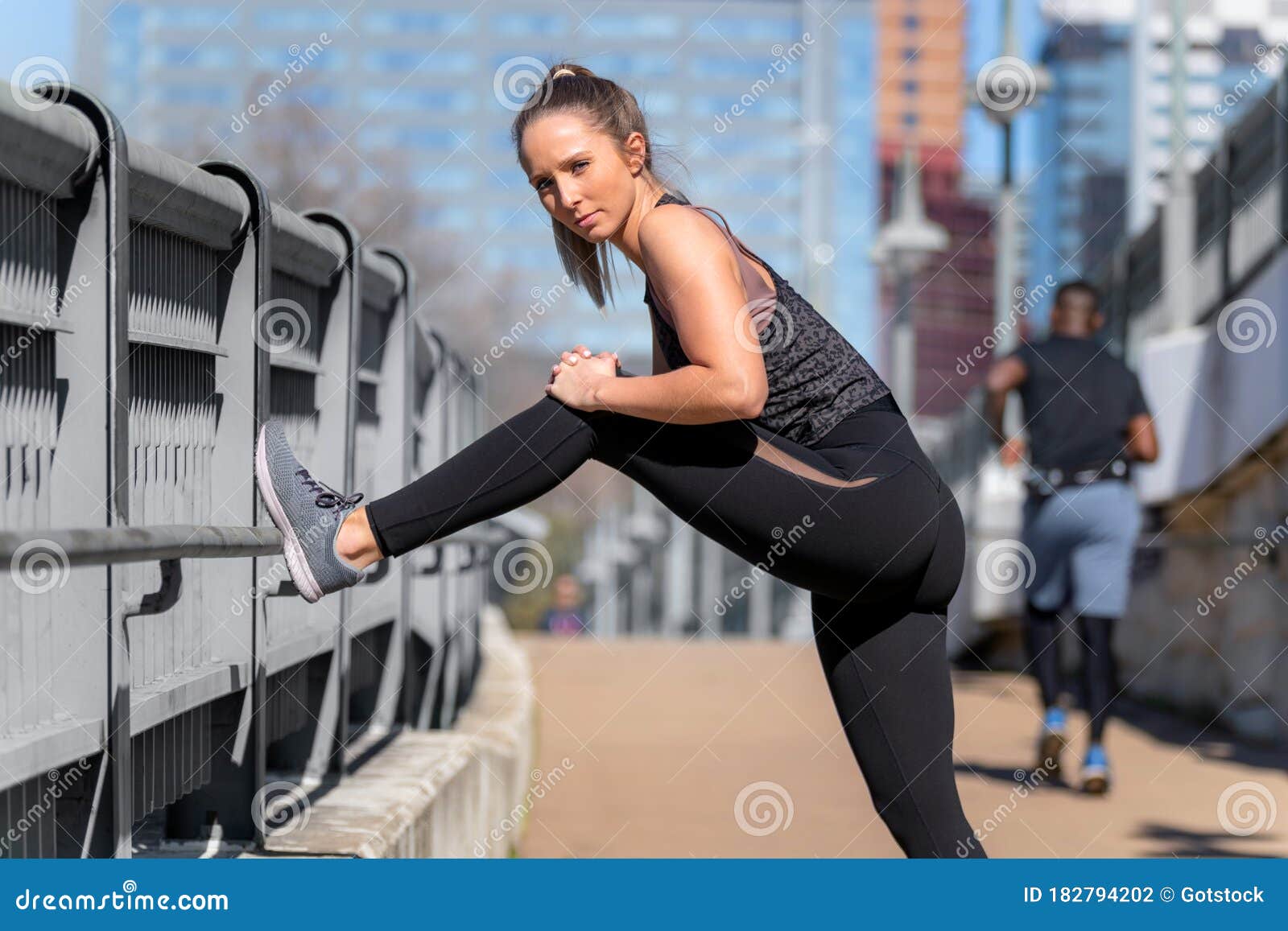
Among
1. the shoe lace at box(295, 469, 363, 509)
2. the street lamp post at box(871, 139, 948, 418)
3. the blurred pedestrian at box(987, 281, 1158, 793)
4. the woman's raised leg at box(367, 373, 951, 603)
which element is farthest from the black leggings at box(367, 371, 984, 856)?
the street lamp post at box(871, 139, 948, 418)

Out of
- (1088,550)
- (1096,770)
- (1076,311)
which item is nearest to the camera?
(1096,770)

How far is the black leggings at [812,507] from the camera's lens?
2.71 meters

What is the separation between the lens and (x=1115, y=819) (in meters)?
5.84

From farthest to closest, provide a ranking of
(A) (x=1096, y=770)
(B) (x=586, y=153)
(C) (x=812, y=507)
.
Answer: (A) (x=1096, y=770) < (B) (x=586, y=153) < (C) (x=812, y=507)

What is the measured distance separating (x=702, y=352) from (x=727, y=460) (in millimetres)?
171

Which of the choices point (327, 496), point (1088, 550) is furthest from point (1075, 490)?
point (327, 496)

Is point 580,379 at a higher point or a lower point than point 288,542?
higher

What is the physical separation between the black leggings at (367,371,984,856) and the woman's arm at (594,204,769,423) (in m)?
0.05

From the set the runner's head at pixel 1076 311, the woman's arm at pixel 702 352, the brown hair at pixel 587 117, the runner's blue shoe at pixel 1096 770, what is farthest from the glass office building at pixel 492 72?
the woman's arm at pixel 702 352

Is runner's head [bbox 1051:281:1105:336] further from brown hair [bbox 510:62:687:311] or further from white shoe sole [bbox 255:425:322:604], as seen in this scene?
white shoe sole [bbox 255:425:322:604]

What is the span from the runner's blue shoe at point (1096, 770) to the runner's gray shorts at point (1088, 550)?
49 cm

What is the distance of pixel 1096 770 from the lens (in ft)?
20.4

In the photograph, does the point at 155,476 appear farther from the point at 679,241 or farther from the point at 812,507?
the point at 812,507

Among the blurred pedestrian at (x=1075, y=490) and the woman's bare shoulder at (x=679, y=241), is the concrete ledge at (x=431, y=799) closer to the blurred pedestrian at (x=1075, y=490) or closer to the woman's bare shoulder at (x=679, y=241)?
the woman's bare shoulder at (x=679, y=241)
